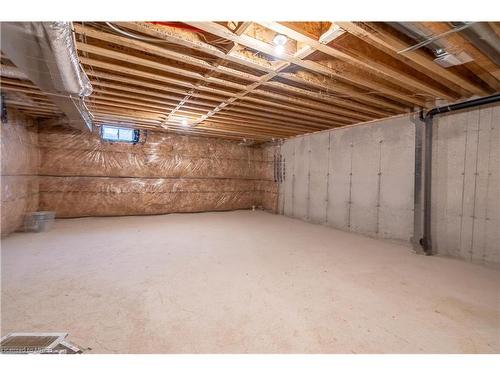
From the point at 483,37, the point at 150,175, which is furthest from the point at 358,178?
the point at 150,175

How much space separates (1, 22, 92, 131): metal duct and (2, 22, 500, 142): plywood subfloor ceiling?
27 centimetres

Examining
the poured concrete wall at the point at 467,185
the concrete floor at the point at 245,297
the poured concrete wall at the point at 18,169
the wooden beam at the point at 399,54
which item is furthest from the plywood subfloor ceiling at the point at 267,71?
the concrete floor at the point at 245,297

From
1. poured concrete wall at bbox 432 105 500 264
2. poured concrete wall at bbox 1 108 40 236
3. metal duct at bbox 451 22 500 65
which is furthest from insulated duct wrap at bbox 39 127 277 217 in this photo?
metal duct at bbox 451 22 500 65

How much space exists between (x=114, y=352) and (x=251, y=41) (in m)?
2.78

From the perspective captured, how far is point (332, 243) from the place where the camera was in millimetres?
4598

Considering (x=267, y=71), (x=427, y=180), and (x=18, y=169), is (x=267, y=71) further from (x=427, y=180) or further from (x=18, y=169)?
(x=18, y=169)

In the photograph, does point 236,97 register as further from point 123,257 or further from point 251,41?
point 123,257

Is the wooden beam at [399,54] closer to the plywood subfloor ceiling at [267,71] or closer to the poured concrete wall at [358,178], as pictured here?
the plywood subfloor ceiling at [267,71]

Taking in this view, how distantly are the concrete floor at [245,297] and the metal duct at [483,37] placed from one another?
2.48 metres

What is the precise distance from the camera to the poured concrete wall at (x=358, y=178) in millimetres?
4652

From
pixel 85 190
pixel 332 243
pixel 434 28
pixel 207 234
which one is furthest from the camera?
pixel 85 190

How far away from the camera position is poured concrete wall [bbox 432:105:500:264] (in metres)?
3.46

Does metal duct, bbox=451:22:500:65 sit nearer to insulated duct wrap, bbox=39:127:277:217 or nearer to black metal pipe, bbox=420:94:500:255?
black metal pipe, bbox=420:94:500:255
